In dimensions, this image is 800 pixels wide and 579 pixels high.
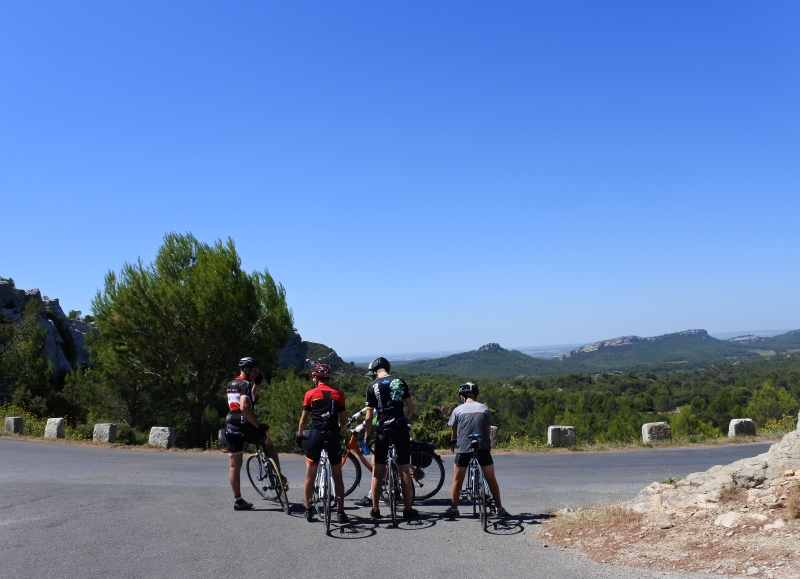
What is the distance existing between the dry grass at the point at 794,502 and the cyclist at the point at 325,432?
4.39 metres

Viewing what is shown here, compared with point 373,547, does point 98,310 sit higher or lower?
higher

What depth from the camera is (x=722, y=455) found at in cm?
1305

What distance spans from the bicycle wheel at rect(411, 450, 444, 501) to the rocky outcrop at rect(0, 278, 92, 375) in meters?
39.0

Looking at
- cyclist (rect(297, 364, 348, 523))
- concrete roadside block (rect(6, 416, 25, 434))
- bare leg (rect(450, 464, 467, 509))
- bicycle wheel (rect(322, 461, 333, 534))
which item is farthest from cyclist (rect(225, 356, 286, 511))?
concrete roadside block (rect(6, 416, 25, 434))

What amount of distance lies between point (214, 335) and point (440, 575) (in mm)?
20281

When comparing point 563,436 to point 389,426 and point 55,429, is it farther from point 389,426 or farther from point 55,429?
point 55,429

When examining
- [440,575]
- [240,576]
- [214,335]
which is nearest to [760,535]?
[440,575]

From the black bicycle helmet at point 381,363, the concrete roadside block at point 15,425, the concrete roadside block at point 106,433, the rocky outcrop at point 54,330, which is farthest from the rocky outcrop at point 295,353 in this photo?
the black bicycle helmet at point 381,363

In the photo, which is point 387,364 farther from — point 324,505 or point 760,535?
point 760,535

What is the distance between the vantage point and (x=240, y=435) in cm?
741

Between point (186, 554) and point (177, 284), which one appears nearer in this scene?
point (186, 554)

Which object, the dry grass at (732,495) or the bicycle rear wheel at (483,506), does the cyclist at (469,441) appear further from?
the dry grass at (732,495)

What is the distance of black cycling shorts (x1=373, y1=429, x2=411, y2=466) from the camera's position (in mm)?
7051

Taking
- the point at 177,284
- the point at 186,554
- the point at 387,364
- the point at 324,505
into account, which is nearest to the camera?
the point at 186,554
